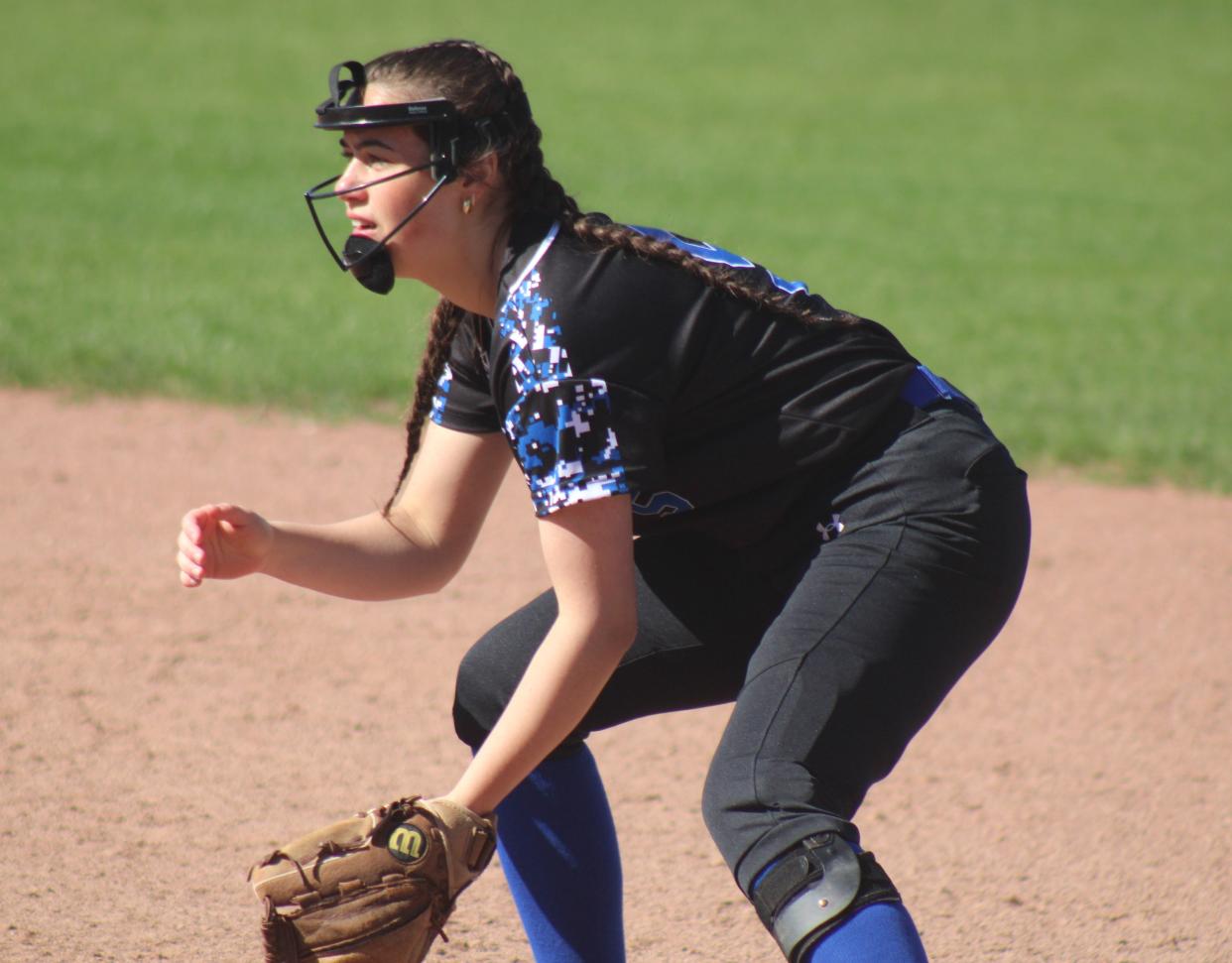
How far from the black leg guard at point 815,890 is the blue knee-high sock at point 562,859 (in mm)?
640

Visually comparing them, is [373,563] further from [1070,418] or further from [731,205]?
[731,205]

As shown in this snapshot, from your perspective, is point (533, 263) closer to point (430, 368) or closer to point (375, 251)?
point (375, 251)

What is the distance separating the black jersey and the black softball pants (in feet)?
0.28

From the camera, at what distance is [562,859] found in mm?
2693

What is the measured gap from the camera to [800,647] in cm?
227

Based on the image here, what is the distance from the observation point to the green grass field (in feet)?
26.7

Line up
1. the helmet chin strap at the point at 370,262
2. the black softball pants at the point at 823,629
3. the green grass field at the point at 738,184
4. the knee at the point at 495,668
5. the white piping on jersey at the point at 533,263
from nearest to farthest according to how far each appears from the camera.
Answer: the black softball pants at the point at 823,629, the white piping on jersey at the point at 533,263, the helmet chin strap at the point at 370,262, the knee at the point at 495,668, the green grass field at the point at 738,184

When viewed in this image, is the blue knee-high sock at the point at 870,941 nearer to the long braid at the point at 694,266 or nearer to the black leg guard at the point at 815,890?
the black leg guard at the point at 815,890

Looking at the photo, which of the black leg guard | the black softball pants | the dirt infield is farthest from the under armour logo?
the dirt infield

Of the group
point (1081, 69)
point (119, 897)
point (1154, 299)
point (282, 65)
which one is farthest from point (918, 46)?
point (119, 897)

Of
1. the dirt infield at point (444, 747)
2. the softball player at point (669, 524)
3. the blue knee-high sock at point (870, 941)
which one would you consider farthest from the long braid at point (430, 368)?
the blue knee-high sock at point (870, 941)

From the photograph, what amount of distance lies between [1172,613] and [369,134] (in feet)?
12.3

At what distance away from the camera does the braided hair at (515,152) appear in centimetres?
237

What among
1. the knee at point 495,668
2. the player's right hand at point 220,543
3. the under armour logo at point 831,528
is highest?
the under armour logo at point 831,528
